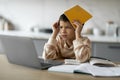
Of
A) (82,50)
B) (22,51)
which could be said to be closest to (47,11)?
(82,50)

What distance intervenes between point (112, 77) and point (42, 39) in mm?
2188

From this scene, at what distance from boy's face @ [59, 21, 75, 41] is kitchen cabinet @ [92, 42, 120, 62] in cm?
133

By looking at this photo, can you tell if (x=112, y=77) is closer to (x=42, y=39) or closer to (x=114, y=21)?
(x=42, y=39)

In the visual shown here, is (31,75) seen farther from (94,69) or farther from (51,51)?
(51,51)

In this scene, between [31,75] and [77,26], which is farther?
[77,26]

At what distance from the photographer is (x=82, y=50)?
1.57 metres

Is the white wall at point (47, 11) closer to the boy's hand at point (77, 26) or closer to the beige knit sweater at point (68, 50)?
the beige knit sweater at point (68, 50)

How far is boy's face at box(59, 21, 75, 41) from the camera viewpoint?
1.71 m

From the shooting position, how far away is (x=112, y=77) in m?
1.14

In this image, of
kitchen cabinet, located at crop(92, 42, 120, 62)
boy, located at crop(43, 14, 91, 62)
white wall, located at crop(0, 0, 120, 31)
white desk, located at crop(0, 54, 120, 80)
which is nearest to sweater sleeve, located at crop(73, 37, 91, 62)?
boy, located at crop(43, 14, 91, 62)

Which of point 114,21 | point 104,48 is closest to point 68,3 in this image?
point 114,21

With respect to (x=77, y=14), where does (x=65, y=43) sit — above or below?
below

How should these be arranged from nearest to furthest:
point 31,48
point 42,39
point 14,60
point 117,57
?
point 31,48
point 14,60
point 117,57
point 42,39

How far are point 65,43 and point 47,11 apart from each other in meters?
2.13
